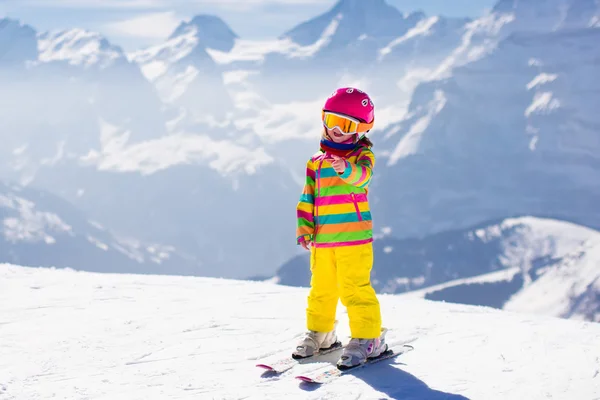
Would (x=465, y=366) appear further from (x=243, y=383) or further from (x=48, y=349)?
(x=48, y=349)

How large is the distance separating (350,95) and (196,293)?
16.6 ft

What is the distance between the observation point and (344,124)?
620 cm

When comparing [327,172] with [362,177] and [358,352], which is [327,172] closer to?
[362,177]

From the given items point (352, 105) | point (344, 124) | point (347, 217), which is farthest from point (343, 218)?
point (352, 105)

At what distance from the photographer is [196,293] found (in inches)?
395

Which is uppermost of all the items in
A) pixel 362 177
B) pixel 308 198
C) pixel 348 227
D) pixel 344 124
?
pixel 344 124

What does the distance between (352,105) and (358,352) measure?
2.44m

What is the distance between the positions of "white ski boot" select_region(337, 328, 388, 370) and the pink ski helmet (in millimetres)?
2210

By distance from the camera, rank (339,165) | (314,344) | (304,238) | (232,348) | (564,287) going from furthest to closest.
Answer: (564,287) → (232,348) → (314,344) → (304,238) → (339,165)

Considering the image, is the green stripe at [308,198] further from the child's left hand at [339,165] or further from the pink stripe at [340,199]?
the child's left hand at [339,165]

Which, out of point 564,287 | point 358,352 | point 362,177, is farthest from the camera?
point 564,287

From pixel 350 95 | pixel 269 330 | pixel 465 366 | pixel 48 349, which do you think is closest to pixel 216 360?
pixel 269 330

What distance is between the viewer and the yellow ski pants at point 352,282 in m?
6.24

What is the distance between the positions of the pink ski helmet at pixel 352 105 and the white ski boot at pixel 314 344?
231 centimetres
